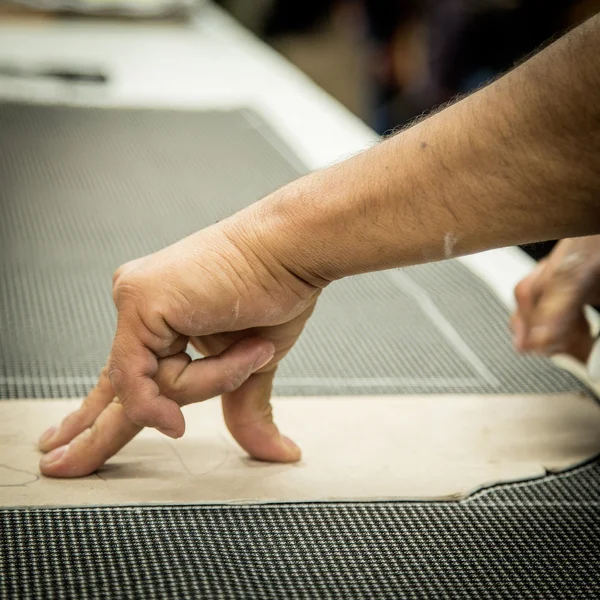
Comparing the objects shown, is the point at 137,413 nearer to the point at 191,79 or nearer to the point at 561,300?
the point at 561,300

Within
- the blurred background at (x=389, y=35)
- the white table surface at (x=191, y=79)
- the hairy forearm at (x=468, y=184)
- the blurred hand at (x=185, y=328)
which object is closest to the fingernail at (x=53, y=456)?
the blurred hand at (x=185, y=328)

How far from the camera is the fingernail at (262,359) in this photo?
2.29 ft

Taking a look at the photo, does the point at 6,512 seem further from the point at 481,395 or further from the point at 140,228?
the point at 140,228

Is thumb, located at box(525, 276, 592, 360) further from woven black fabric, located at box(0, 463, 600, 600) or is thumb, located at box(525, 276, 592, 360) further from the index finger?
the index finger

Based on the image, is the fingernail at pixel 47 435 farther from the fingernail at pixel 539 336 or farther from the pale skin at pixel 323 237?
the fingernail at pixel 539 336

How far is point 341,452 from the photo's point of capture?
0.80m

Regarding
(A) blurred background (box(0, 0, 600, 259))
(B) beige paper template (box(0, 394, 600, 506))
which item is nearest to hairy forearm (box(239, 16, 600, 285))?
(B) beige paper template (box(0, 394, 600, 506))

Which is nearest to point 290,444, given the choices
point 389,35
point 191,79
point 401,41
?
point 191,79

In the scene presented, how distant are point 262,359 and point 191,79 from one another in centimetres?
181

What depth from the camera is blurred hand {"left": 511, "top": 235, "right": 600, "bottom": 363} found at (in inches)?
36.1

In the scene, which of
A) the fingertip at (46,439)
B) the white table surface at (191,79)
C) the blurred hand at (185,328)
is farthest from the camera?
the white table surface at (191,79)

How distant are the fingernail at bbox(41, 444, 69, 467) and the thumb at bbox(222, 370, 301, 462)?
148 mm

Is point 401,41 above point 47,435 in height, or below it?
below

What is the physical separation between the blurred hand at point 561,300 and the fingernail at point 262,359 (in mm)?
353
